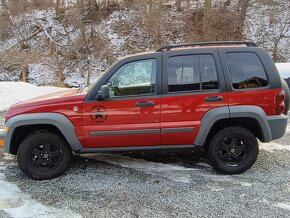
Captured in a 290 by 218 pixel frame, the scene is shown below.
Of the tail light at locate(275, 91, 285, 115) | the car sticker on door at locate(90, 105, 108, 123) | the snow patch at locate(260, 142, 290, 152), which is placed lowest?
the snow patch at locate(260, 142, 290, 152)

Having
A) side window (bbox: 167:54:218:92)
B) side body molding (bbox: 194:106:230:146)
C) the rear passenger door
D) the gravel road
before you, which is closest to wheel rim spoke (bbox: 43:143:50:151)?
the gravel road

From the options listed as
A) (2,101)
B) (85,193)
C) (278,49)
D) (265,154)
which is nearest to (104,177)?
(85,193)

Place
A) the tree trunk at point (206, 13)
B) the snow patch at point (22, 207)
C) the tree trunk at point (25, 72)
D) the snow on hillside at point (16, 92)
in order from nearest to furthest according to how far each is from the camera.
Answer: the snow patch at point (22, 207), the snow on hillside at point (16, 92), the tree trunk at point (25, 72), the tree trunk at point (206, 13)

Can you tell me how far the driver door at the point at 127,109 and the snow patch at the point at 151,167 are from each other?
0.48m

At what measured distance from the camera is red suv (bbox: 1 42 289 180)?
471cm

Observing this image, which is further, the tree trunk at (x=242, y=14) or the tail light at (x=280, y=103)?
the tree trunk at (x=242, y=14)

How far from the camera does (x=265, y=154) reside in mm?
5684

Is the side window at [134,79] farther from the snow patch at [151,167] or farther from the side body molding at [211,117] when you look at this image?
the snow patch at [151,167]

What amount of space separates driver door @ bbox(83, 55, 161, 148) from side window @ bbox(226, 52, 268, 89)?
1.04m

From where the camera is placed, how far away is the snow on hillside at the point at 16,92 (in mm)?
10067

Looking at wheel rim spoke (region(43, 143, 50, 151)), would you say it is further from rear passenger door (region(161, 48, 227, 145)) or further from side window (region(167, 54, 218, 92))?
side window (region(167, 54, 218, 92))

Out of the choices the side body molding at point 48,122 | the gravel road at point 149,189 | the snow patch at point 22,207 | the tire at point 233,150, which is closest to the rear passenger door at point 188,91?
the tire at point 233,150

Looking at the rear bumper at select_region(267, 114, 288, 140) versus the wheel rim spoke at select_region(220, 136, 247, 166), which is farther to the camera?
the wheel rim spoke at select_region(220, 136, 247, 166)

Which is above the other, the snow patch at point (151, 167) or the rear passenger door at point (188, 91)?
the rear passenger door at point (188, 91)
